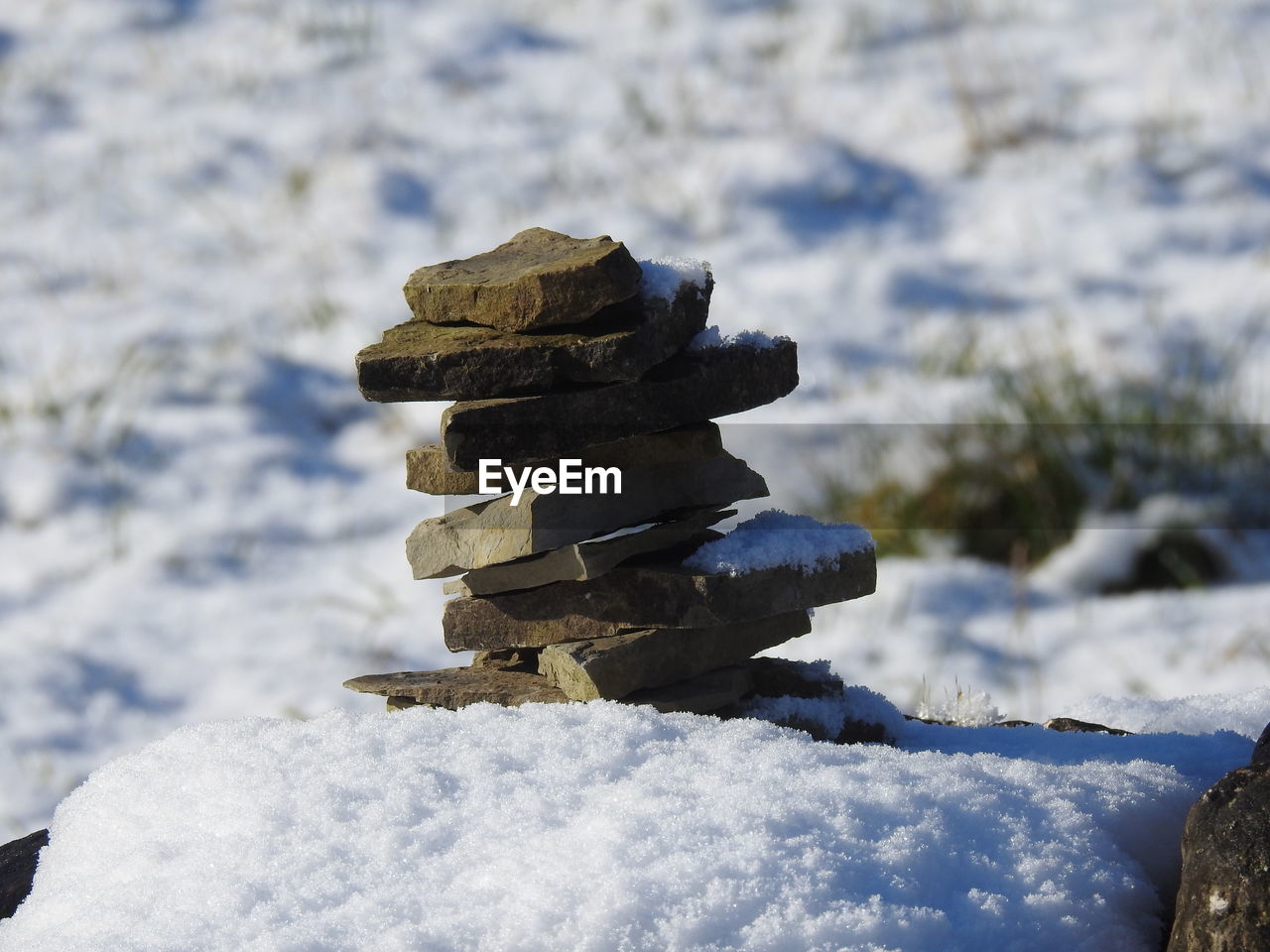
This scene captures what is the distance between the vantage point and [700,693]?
257cm

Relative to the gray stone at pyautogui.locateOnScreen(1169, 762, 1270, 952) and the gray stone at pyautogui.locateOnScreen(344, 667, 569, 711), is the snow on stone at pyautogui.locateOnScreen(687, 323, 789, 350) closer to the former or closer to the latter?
the gray stone at pyautogui.locateOnScreen(344, 667, 569, 711)

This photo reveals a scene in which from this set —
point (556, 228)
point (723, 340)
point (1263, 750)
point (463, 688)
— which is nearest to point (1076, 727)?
point (1263, 750)

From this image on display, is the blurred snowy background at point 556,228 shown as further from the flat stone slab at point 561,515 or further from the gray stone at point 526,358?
the gray stone at point 526,358

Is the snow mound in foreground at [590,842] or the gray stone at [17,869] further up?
the snow mound in foreground at [590,842]

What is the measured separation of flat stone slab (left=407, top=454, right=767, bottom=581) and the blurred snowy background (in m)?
1.34

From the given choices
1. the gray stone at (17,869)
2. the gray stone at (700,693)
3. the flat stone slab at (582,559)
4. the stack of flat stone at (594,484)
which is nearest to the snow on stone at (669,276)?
the stack of flat stone at (594,484)

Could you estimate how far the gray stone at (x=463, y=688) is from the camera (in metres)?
2.59

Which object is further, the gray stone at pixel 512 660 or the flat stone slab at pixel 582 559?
the gray stone at pixel 512 660

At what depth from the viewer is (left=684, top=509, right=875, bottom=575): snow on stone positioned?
2529mm

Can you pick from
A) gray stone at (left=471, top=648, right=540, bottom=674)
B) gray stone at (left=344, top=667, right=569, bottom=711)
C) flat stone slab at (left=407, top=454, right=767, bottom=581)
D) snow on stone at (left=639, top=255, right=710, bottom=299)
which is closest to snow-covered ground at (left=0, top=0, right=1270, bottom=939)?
gray stone at (left=471, top=648, right=540, bottom=674)

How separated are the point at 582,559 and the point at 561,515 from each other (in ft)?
0.34

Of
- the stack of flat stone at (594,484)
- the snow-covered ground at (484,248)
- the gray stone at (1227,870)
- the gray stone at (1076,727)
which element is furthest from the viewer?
the snow-covered ground at (484,248)

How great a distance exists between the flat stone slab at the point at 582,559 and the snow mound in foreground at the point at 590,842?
268 millimetres

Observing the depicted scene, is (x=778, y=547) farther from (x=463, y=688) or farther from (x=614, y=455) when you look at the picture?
(x=463, y=688)
